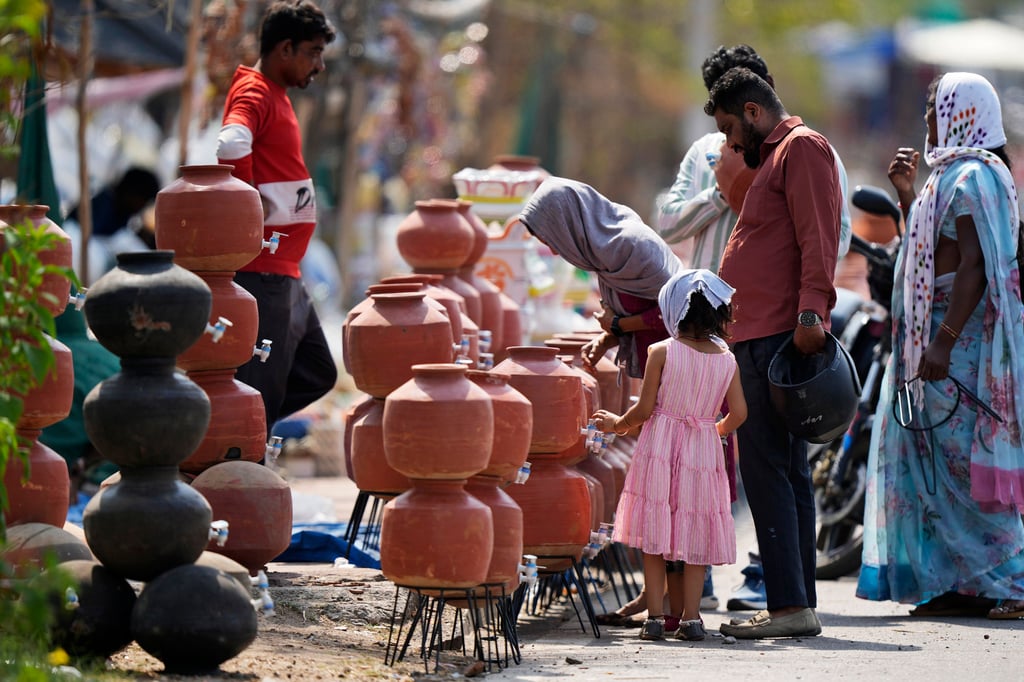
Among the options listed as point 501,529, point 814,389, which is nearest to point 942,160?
point 814,389

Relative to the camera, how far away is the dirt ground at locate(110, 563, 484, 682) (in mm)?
4312

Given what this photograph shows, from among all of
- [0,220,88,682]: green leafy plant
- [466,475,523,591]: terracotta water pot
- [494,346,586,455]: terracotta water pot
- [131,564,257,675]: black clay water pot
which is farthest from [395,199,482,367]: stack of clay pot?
[0,220,88,682]: green leafy plant

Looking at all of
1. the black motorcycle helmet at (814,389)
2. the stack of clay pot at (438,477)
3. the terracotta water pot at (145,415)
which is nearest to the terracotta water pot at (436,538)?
the stack of clay pot at (438,477)

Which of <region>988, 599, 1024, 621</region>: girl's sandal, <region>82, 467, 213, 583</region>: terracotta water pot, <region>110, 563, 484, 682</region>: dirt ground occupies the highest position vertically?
<region>82, 467, 213, 583</region>: terracotta water pot

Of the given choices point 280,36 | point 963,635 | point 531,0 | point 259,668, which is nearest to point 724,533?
point 963,635

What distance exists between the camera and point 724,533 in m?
5.43

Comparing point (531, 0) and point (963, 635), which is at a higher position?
point (531, 0)

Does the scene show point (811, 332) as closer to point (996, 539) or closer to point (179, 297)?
point (996, 539)

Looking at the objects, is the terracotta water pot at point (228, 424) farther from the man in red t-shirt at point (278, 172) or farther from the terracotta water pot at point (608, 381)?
the terracotta water pot at point (608, 381)

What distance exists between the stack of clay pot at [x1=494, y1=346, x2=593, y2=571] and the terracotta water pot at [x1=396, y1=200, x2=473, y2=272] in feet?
4.72

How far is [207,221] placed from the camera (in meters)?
5.16

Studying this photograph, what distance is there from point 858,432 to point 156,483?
169 inches

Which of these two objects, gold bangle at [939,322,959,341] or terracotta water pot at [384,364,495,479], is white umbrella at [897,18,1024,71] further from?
terracotta water pot at [384,364,495,479]

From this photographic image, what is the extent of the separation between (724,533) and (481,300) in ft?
6.50
